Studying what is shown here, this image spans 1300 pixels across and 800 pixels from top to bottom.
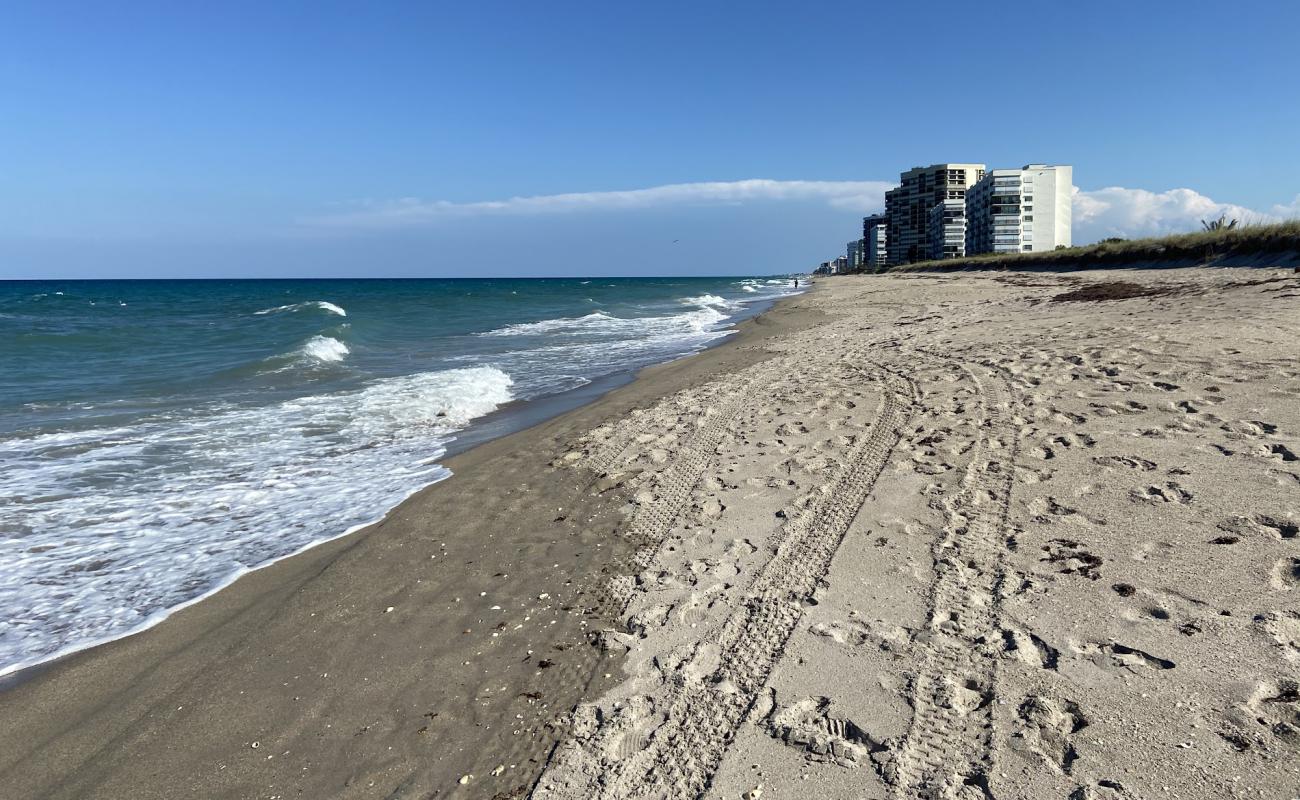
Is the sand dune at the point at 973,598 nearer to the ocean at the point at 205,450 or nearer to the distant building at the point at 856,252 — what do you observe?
the ocean at the point at 205,450

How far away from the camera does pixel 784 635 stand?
3.09m

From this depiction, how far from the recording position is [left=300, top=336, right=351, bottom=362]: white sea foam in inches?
665

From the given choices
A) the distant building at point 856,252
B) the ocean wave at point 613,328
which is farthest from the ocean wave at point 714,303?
the distant building at point 856,252

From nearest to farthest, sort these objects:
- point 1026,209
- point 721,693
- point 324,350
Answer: point 721,693 < point 324,350 < point 1026,209

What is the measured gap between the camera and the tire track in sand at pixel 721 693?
2.37m

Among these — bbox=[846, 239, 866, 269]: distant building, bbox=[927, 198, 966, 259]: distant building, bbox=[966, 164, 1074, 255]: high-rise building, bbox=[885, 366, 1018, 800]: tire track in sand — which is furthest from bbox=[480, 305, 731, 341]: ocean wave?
bbox=[846, 239, 866, 269]: distant building

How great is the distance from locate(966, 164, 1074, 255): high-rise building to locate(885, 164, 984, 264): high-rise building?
28.9 metres

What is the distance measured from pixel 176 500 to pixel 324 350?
41.8 ft

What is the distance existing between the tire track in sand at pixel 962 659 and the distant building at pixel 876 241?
12106cm

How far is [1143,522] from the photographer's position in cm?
369

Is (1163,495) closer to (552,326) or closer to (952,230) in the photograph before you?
(552,326)

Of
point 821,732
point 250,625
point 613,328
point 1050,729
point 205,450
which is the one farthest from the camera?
point 613,328

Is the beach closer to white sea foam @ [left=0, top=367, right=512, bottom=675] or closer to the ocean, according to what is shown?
white sea foam @ [left=0, top=367, right=512, bottom=675]

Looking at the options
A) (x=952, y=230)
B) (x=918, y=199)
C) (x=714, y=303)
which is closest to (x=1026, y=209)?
(x=952, y=230)
